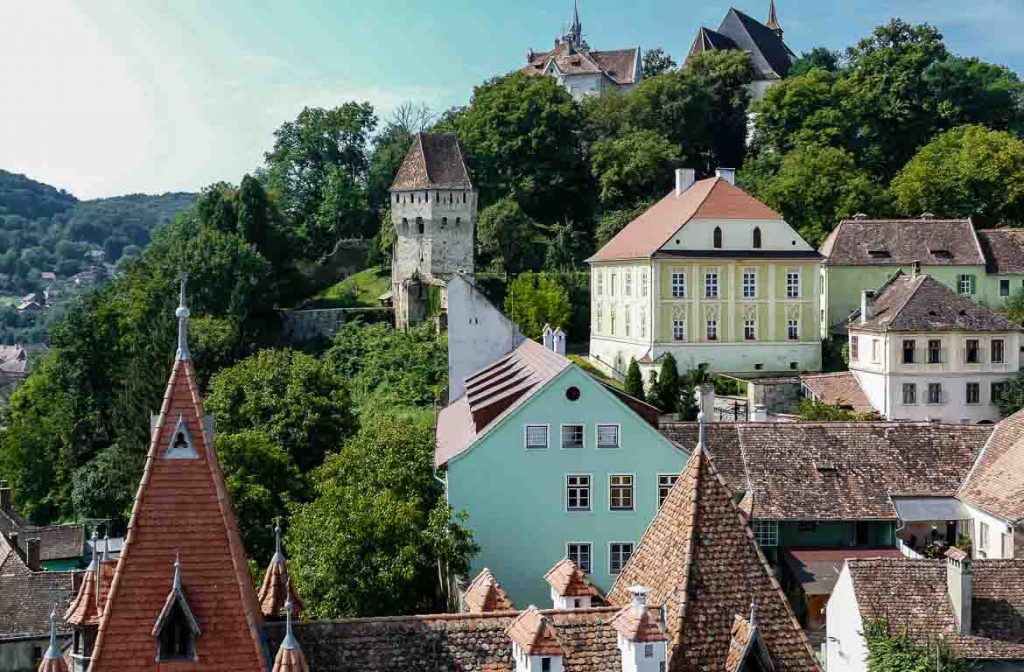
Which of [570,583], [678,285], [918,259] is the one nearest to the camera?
[570,583]

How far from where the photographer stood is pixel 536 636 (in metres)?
14.3

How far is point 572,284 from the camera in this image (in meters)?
73.7

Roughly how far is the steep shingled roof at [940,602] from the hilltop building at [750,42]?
74.9 m

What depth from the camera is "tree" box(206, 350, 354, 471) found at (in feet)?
153

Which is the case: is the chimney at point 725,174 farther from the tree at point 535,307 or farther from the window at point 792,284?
the tree at point 535,307

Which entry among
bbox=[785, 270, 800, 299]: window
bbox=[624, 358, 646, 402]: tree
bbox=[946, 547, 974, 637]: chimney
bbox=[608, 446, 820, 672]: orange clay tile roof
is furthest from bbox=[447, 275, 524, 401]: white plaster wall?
bbox=[608, 446, 820, 672]: orange clay tile roof

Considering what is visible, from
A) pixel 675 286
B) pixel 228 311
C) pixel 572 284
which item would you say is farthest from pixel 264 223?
pixel 675 286

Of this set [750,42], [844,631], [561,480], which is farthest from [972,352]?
[750,42]

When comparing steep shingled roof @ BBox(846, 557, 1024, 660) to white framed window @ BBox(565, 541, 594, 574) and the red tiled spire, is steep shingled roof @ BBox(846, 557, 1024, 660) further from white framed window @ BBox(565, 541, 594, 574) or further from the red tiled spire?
the red tiled spire

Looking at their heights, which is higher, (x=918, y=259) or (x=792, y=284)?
(x=918, y=259)

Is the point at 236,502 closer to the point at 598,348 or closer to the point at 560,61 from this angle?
the point at 598,348

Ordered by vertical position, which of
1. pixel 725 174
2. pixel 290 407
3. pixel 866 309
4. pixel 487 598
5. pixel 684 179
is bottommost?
pixel 487 598

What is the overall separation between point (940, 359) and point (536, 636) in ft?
137

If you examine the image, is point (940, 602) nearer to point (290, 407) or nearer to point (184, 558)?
point (184, 558)
